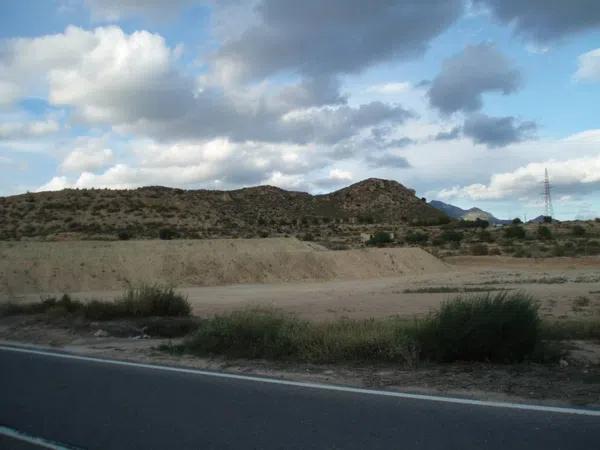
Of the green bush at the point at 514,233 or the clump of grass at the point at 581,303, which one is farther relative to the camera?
the green bush at the point at 514,233

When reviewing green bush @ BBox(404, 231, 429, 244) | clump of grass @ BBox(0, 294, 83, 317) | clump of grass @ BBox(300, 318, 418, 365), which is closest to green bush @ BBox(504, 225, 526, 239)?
green bush @ BBox(404, 231, 429, 244)

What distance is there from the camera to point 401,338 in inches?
408

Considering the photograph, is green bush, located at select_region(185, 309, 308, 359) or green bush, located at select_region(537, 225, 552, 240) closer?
green bush, located at select_region(185, 309, 308, 359)

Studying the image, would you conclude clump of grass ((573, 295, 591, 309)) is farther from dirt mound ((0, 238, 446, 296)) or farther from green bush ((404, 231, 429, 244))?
green bush ((404, 231, 429, 244))

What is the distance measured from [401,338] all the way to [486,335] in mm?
1403

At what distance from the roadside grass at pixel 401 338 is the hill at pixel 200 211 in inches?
1893

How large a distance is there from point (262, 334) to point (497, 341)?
4.31 metres

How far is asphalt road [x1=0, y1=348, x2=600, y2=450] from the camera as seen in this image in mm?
6238

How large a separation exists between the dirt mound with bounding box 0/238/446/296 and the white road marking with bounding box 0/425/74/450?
26883 mm

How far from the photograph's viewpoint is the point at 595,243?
189 ft

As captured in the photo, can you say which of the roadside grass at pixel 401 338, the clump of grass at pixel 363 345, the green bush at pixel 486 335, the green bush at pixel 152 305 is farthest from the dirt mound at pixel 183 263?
the green bush at pixel 486 335

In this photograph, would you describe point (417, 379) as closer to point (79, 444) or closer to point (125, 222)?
point (79, 444)

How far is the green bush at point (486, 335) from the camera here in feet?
32.0

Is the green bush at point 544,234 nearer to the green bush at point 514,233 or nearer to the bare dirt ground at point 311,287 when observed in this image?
the green bush at point 514,233
